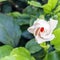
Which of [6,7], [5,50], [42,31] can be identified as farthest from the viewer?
[6,7]

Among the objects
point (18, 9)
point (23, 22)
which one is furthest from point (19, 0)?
point (23, 22)

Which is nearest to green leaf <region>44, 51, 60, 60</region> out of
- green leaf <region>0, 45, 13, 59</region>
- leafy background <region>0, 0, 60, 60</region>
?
leafy background <region>0, 0, 60, 60</region>

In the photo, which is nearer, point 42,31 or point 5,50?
point 42,31

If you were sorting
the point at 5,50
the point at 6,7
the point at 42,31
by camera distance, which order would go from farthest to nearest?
the point at 6,7, the point at 5,50, the point at 42,31

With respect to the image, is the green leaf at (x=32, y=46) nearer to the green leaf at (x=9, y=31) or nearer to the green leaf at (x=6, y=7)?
the green leaf at (x=9, y=31)

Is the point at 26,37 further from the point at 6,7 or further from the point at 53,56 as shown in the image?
the point at 6,7

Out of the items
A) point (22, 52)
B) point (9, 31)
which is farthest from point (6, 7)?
point (22, 52)

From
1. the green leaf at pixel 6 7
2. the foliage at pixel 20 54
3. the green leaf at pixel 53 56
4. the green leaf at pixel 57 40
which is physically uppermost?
the green leaf at pixel 6 7

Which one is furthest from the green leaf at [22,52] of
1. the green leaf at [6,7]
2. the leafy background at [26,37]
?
the green leaf at [6,7]
